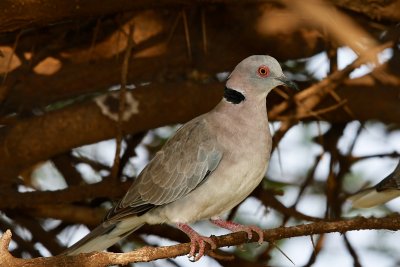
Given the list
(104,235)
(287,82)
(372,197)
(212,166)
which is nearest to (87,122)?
(104,235)

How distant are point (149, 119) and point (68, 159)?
22.5 inches

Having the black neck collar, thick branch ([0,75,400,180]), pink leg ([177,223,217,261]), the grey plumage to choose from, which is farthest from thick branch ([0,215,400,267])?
thick branch ([0,75,400,180])

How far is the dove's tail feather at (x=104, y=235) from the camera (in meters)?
3.71

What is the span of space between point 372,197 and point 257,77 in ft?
3.15

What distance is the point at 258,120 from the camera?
3.54 meters

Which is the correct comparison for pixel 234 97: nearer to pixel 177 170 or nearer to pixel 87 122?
pixel 177 170

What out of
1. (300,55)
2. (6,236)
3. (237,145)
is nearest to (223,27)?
(300,55)

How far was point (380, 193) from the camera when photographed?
163 inches

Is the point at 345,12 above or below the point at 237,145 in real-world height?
above

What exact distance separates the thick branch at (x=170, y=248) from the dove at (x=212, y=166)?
18cm

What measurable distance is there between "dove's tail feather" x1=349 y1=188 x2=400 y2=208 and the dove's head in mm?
872

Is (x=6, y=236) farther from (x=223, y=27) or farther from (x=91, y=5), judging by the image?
(x=223, y=27)

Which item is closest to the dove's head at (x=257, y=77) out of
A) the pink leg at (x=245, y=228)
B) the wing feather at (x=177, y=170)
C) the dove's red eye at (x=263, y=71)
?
the dove's red eye at (x=263, y=71)

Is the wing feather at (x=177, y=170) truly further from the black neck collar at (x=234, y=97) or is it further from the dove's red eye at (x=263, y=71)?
the dove's red eye at (x=263, y=71)
